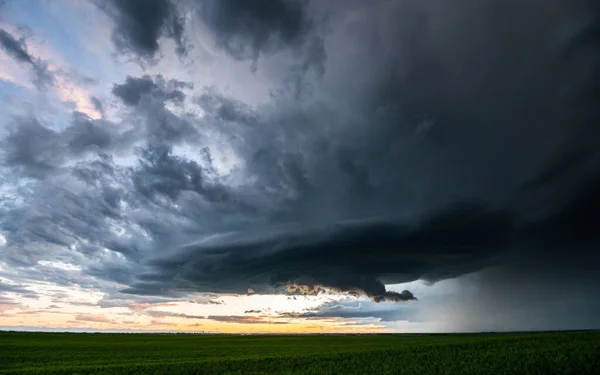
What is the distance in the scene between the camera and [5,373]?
43094 mm

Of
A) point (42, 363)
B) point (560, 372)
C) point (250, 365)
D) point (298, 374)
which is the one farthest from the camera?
point (42, 363)

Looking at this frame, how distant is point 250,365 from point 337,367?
1144 cm

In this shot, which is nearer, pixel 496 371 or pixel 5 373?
pixel 496 371

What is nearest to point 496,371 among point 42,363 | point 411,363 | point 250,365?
point 411,363

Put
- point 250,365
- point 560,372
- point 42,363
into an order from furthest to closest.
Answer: point 42,363 → point 250,365 → point 560,372

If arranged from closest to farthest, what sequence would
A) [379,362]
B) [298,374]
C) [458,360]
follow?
[298,374], [458,360], [379,362]

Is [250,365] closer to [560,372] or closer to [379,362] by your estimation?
[379,362]

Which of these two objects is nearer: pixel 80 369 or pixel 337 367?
pixel 337 367

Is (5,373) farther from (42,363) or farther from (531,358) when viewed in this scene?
(531,358)

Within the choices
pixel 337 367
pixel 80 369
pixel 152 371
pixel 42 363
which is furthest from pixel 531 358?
pixel 42 363

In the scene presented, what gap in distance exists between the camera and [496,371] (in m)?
30.3

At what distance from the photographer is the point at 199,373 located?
39969 millimetres

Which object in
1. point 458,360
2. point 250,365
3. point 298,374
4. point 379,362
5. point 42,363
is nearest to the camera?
point 298,374

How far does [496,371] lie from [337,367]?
14761 mm
